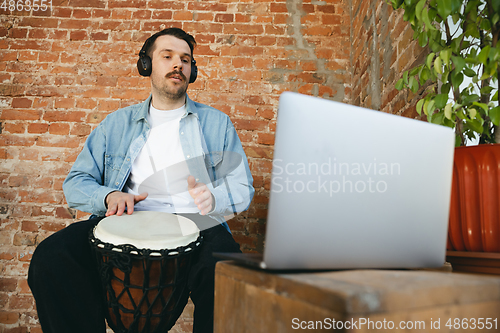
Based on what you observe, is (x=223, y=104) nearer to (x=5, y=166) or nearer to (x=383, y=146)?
(x=5, y=166)

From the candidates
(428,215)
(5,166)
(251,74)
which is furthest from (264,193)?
(5,166)

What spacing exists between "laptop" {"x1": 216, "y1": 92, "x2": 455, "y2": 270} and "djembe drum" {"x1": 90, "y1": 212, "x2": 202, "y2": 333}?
557 millimetres

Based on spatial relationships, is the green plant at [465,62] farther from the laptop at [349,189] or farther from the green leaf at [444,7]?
the laptop at [349,189]

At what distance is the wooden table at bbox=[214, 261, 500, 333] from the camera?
15.5 inches

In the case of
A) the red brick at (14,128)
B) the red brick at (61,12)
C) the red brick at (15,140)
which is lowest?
the red brick at (15,140)

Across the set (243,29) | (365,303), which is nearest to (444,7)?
(365,303)

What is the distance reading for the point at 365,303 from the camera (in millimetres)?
389

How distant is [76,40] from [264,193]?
1780 mm

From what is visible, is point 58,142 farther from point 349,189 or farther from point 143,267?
point 349,189

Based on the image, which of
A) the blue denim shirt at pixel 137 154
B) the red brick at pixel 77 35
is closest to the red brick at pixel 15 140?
the red brick at pixel 77 35

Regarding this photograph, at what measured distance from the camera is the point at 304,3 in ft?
8.12

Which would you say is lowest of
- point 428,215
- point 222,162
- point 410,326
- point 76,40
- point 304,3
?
point 410,326

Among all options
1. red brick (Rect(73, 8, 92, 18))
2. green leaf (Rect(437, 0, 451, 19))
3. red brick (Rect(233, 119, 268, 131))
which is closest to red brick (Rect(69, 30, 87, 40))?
red brick (Rect(73, 8, 92, 18))

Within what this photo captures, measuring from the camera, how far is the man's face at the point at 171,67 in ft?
5.95
